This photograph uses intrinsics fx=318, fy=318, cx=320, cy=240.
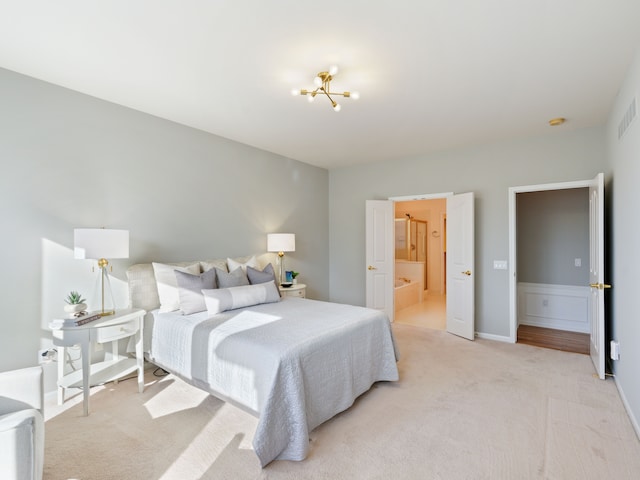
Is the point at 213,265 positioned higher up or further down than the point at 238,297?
higher up

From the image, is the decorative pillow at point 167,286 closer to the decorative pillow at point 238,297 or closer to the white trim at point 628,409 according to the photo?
the decorative pillow at point 238,297

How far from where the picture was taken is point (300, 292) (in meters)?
4.60

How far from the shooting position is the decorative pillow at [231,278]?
3301 millimetres

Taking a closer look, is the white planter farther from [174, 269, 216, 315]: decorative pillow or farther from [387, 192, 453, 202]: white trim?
[387, 192, 453, 202]: white trim

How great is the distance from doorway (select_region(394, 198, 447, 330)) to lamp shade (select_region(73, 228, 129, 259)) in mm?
5194

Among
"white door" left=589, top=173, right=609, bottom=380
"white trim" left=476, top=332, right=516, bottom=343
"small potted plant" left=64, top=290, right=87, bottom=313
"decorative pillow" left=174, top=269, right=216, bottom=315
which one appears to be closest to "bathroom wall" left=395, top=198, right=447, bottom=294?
"white trim" left=476, top=332, right=516, bottom=343

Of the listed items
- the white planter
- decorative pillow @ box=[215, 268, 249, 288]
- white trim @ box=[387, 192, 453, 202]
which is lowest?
the white planter

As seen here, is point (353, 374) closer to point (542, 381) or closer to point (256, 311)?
point (256, 311)

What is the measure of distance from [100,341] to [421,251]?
24.0 feet

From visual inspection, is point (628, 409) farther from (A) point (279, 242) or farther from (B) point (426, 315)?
(A) point (279, 242)

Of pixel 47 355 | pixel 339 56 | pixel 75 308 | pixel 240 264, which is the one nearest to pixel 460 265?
pixel 240 264

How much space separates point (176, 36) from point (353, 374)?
2.75 metres

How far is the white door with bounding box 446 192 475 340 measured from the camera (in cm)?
433

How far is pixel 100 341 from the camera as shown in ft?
8.14
